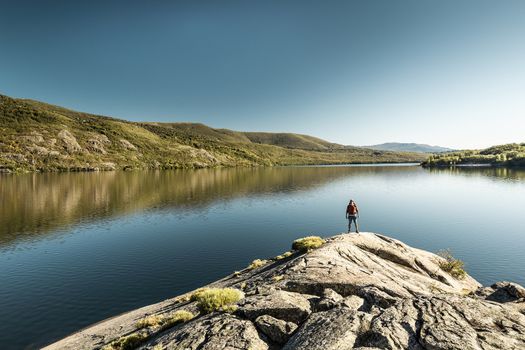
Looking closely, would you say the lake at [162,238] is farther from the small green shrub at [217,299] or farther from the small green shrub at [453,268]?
the small green shrub at [217,299]

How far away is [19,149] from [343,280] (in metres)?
213

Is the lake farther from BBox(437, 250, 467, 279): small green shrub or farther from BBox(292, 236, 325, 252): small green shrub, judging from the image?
BBox(292, 236, 325, 252): small green shrub

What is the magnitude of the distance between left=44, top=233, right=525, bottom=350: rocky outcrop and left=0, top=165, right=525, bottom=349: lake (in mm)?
7157

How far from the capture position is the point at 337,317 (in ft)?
46.0

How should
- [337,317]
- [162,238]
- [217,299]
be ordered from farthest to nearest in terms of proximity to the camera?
[162,238]
[217,299]
[337,317]

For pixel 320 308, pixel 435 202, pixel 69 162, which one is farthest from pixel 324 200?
pixel 69 162

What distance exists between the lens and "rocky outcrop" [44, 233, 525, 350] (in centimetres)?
1234

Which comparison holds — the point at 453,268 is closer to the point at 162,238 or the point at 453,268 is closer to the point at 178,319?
the point at 178,319

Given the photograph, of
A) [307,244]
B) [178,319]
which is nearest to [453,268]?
[307,244]

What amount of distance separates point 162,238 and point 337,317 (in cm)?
4087

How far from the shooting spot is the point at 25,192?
92625 millimetres

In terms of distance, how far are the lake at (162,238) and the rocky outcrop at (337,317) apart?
7157 millimetres

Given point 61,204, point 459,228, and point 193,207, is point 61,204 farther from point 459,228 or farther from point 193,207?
point 459,228

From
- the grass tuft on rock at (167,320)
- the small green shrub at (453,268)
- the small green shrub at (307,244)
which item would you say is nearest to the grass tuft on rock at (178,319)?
the grass tuft on rock at (167,320)
